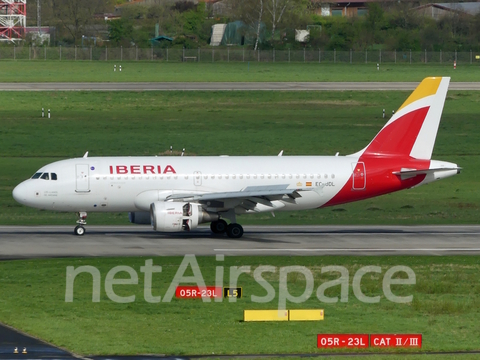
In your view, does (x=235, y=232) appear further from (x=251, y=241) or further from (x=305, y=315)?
(x=305, y=315)

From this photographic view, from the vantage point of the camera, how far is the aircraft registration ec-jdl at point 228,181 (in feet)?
131

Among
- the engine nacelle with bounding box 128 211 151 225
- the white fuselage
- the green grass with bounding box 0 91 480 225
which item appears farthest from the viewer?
the green grass with bounding box 0 91 480 225

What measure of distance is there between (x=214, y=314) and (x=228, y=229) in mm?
15989

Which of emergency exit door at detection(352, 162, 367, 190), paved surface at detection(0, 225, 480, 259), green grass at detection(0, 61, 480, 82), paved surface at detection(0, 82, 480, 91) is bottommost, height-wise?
paved surface at detection(0, 225, 480, 259)

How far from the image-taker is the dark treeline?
14112 centimetres

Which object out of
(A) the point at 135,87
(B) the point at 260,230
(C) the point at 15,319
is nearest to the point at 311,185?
(B) the point at 260,230

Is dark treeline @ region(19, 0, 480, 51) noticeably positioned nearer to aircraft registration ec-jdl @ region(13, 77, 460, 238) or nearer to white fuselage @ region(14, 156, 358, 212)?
aircraft registration ec-jdl @ region(13, 77, 460, 238)

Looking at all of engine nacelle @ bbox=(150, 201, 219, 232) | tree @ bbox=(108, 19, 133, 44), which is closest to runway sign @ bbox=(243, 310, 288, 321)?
engine nacelle @ bbox=(150, 201, 219, 232)

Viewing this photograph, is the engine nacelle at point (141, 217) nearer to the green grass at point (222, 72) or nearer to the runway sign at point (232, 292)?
the runway sign at point (232, 292)

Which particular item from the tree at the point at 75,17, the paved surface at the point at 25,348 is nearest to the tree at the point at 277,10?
the tree at the point at 75,17

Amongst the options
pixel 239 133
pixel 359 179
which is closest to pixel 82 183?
pixel 359 179

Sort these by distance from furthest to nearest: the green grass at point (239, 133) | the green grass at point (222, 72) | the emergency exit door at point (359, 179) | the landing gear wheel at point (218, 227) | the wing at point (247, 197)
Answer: the green grass at point (222, 72) → the green grass at point (239, 133) → the landing gear wheel at point (218, 227) → the emergency exit door at point (359, 179) → the wing at point (247, 197)

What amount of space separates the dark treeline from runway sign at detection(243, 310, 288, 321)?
116800mm

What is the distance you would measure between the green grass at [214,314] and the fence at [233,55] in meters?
101
